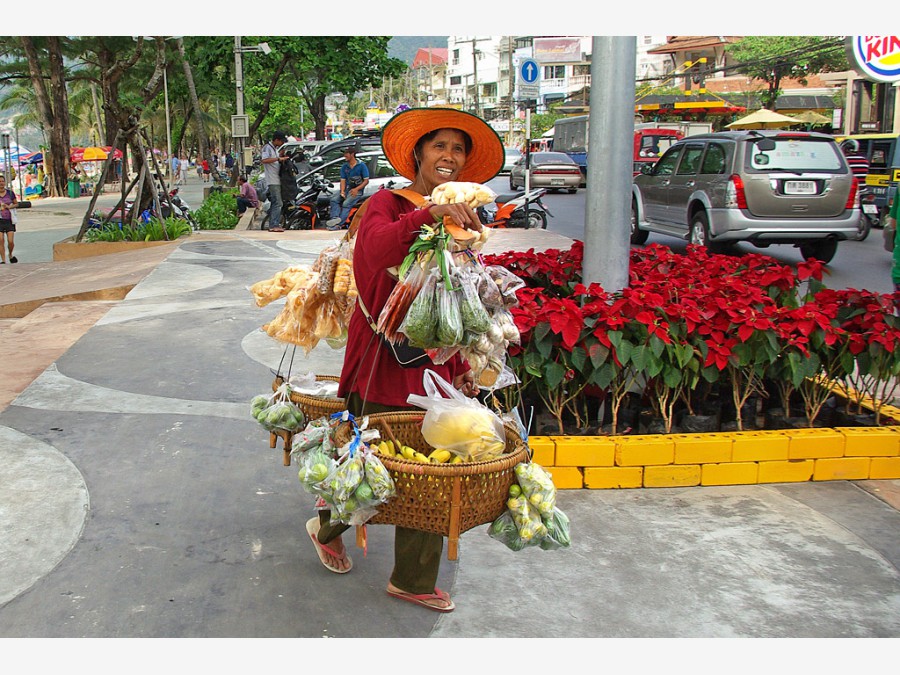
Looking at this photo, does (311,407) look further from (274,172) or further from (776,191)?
(274,172)

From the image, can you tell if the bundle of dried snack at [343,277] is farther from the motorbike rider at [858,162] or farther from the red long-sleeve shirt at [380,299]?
the motorbike rider at [858,162]

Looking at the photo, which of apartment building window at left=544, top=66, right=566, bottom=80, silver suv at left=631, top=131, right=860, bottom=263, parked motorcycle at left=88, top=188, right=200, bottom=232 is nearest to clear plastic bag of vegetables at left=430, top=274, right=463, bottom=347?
silver suv at left=631, top=131, right=860, bottom=263

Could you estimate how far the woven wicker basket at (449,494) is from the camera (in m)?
2.70

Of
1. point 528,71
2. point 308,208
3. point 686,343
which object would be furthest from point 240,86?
point 686,343

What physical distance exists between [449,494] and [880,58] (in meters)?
7.87

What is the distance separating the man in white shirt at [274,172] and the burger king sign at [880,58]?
34.0ft

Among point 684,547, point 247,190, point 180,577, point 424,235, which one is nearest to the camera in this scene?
point 424,235

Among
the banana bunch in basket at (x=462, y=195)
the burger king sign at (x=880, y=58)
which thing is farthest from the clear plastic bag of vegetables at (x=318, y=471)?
the burger king sign at (x=880, y=58)

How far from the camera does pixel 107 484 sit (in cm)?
423

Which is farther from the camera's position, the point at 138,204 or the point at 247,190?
the point at 247,190

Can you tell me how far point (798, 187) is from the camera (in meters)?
11.6

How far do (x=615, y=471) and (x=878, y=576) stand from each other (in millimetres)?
1291

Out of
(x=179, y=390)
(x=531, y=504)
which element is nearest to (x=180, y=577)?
(x=531, y=504)

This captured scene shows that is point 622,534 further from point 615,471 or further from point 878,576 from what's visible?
point 878,576
